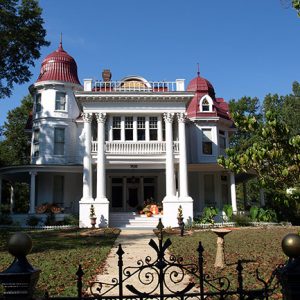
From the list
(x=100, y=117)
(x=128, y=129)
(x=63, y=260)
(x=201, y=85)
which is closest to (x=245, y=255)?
(x=63, y=260)

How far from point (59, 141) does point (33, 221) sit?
673 cm

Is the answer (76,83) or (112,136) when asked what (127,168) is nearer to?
(112,136)

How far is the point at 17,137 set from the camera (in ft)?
156

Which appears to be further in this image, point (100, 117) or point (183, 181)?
point (100, 117)

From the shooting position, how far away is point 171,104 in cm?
2658

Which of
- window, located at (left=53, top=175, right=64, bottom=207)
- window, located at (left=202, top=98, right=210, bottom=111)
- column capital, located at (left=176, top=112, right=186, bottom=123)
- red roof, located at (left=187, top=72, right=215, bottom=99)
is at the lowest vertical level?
window, located at (left=53, top=175, right=64, bottom=207)

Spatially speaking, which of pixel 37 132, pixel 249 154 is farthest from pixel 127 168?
pixel 249 154

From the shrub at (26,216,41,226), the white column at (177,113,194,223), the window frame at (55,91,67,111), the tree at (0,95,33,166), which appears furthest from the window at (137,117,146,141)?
the tree at (0,95,33,166)

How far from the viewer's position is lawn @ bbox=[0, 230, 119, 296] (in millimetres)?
8336

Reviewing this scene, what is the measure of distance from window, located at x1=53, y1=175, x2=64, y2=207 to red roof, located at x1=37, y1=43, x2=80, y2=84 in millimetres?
7723

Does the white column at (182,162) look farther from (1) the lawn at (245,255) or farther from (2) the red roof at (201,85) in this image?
(1) the lawn at (245,255)

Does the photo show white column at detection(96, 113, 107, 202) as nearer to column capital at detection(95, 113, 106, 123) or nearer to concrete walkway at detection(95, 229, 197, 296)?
column capital at detection(95, 113, 106, 123)

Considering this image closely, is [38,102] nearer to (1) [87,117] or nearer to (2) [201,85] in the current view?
(1) [87,117]

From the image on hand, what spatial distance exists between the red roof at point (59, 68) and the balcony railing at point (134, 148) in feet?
23.8
